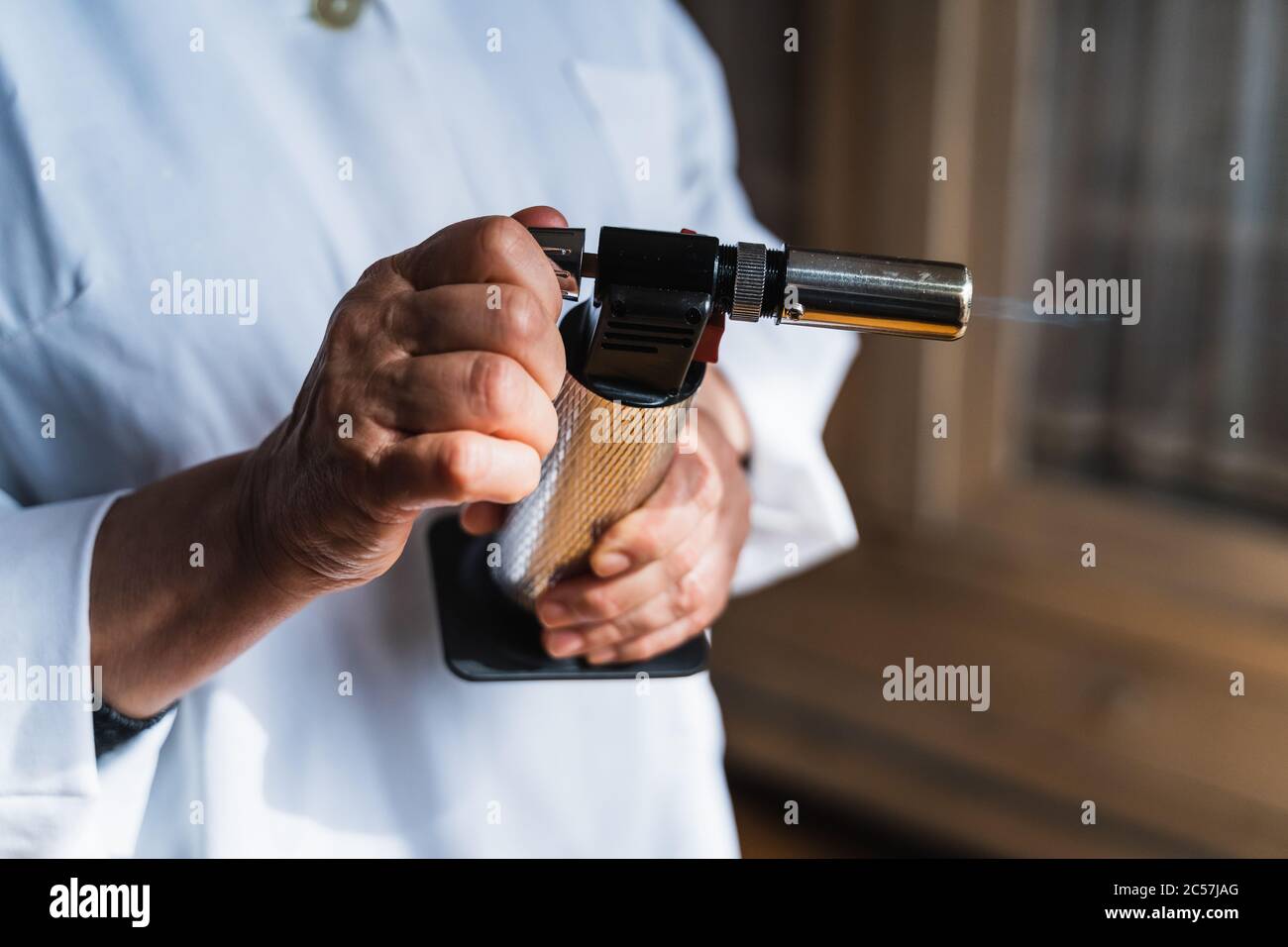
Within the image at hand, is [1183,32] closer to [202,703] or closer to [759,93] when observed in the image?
[759,93]

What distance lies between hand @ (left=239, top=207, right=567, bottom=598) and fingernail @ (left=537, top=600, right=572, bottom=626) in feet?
0.43

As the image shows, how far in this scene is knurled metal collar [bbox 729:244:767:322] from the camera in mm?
335

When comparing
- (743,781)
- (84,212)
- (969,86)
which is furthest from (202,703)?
(743,781)

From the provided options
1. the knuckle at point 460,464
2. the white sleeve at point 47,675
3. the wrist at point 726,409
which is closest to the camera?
the knuckle at point 460,464

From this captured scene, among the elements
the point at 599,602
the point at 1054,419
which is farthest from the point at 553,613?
the point at 1054,419

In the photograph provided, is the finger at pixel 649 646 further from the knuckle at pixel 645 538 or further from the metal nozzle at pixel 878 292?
the metal nozzle at pixel 878 292

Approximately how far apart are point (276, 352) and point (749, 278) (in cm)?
23

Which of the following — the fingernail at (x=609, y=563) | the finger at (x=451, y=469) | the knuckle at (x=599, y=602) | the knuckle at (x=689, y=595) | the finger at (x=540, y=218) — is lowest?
the knuckle at (x=689, y=595)

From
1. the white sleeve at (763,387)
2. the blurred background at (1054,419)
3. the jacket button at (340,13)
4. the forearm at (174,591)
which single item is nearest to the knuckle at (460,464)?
the forearm at (174,591)

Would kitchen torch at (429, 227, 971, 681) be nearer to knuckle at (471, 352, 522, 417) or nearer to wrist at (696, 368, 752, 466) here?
knuckle at (471, 352, 522, 417)

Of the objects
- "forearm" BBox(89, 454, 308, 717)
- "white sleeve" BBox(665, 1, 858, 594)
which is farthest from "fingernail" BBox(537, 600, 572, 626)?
"white sleeve" BBox(665, 1, 858, 594)

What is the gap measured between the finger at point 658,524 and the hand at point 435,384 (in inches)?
4.9

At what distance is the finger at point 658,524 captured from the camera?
0.45m

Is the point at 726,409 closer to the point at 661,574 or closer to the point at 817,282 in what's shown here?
the point at 661,574
